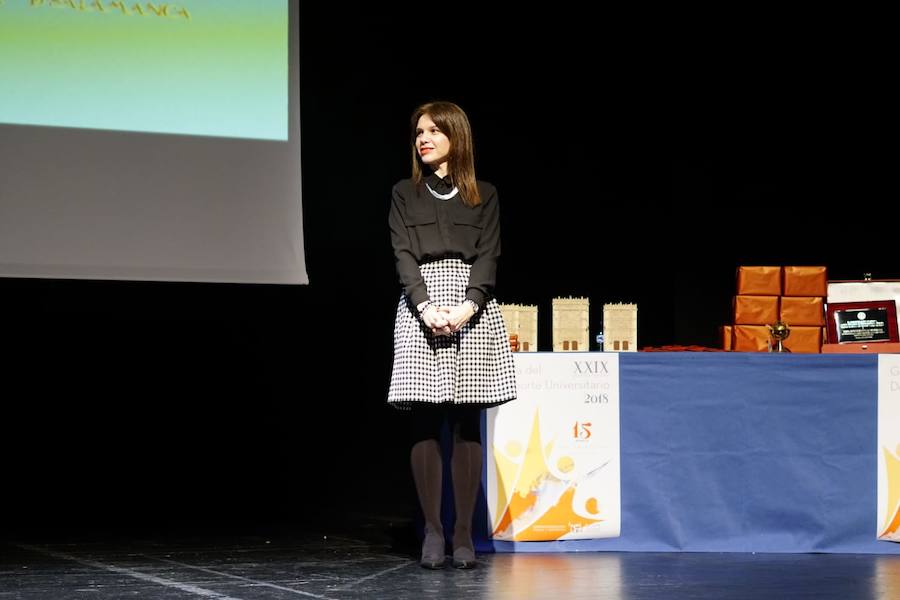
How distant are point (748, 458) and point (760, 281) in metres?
0.76

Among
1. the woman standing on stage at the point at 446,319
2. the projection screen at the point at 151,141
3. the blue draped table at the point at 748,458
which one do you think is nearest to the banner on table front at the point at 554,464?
the blue draped table at the point at 748,458

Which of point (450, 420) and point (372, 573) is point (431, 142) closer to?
point (450, 420)

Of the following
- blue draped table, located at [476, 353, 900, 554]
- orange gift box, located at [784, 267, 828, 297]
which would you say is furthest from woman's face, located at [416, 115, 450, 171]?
orange gift box, located at [784, 267, 828, 297]

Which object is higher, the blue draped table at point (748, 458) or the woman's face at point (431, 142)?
the woman's face at point (431, 142)

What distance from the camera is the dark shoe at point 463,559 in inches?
115

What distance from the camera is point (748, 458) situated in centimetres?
333

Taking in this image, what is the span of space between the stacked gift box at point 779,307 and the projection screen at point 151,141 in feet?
4.87

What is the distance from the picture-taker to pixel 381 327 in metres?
5.02

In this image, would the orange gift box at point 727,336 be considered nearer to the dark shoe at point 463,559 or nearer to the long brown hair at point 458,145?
the long brown hair at point 458,145

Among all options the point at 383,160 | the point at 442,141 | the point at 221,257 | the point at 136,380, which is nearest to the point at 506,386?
the point at 442,141

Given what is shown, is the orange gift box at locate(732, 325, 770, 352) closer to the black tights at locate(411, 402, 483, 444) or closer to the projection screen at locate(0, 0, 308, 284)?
the black tights at locate(411, 402, 483, 444)

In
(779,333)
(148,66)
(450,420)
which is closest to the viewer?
(450,420)

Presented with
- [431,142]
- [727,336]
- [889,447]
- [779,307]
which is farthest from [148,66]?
[889,447]

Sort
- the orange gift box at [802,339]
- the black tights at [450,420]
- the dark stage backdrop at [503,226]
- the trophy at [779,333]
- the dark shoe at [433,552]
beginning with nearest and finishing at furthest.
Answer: the dark shoe at [433,552], the black tights at [450,420], the trophy at [779,333], the orange gift box at [802,339], the dark stage backdrop at [503,226]
